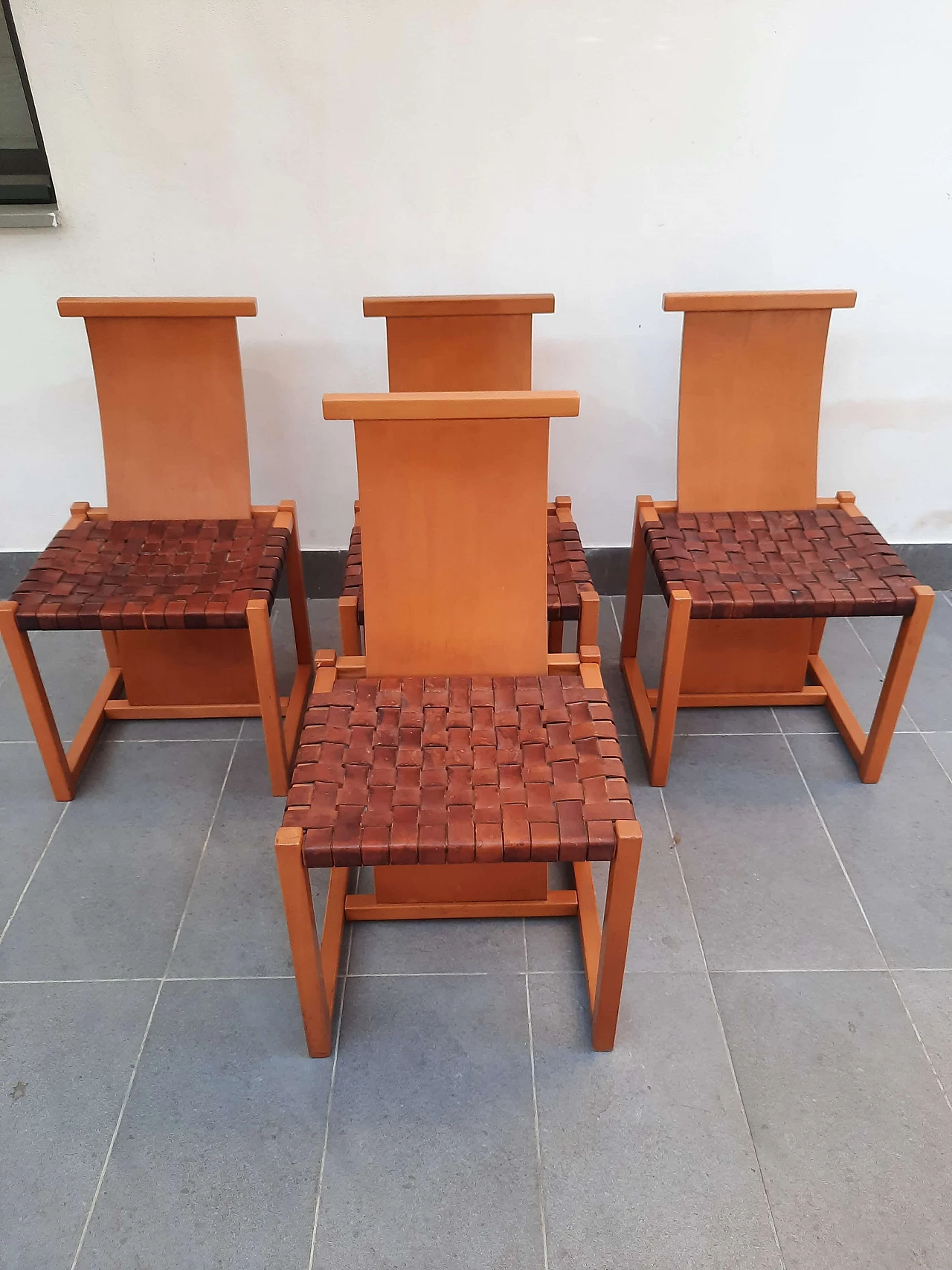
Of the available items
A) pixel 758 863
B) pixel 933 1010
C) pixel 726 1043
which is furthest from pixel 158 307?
pixel 933 1010

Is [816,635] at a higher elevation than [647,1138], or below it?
higher

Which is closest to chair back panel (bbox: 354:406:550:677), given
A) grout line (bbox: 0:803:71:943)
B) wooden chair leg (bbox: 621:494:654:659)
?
wooden chair leg (bbox: 621:494:654:659)

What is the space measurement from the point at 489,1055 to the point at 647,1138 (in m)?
0.31

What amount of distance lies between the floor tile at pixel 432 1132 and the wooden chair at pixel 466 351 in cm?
81

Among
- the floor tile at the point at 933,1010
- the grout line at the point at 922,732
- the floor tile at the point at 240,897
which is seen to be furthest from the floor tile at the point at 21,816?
the grout line at the point at 922,732

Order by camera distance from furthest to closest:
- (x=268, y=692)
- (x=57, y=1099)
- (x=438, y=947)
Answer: (x=268, y=692)
(x=438, y=947)
(x=57, y=1099)

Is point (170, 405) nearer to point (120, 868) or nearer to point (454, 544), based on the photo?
point (454, 544)

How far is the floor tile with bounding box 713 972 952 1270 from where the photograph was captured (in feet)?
4.67

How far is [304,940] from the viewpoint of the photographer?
1.50m

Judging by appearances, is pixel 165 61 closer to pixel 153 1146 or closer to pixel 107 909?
pixel 107 909

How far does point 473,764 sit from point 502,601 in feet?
1.11

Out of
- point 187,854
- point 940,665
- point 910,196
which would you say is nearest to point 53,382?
point 187,854

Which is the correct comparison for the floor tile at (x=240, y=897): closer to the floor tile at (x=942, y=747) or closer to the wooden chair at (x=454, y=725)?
the wooden chair at (x=454, y=725)

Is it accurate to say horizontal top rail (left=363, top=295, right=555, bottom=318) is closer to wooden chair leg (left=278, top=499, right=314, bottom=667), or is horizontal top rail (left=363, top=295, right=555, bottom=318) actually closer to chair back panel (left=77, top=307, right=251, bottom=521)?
chair back panel (left=77, top=307, right=251, bottom=521)
